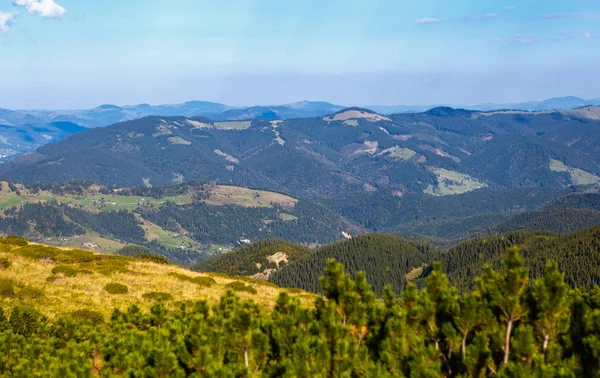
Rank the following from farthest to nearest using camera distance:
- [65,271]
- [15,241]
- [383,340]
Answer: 1. [15,241]
2. [65,271]
3. [383,340]

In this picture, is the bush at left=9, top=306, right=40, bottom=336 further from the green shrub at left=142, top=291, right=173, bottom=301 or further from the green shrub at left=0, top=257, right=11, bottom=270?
the green shrub at left=0, top=257, right=11, bottom=270

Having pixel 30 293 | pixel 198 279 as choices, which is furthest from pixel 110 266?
pixel 30 293

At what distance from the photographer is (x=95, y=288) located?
4881cm

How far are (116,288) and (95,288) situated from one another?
80.7 inches

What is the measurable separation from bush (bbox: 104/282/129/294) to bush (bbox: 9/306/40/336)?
13.2 metres

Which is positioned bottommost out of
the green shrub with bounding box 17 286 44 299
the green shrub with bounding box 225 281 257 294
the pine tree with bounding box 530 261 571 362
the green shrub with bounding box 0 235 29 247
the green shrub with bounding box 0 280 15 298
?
the green shrub with bounding box 225 281 257 294

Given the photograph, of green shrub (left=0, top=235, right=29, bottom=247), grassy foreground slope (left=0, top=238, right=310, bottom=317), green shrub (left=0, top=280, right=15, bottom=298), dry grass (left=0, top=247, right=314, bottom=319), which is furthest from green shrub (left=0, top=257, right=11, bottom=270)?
green shrub (left=0, top=235, right=29, bottom=247)

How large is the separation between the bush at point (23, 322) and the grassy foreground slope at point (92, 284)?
17.8 ft

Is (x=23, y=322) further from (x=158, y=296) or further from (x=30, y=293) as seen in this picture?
(x=158, y=296)

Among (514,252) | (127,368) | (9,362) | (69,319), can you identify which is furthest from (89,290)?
(514,252)

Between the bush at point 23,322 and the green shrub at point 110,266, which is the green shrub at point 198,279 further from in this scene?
the bush at point 23,322

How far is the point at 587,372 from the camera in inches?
821

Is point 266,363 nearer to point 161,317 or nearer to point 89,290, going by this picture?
point 161,317

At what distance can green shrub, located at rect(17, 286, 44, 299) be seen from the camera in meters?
42.8
